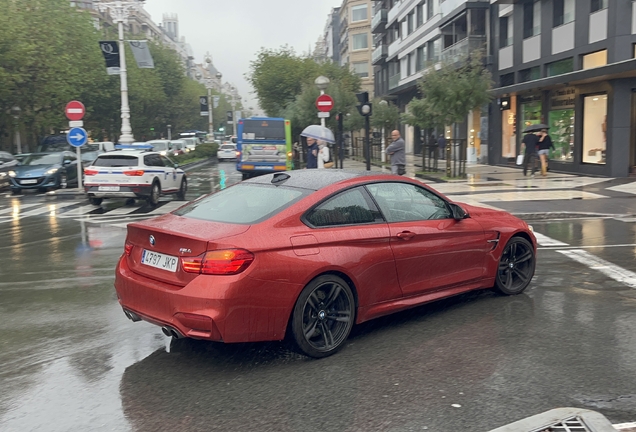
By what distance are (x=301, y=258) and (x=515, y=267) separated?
10.0 feet

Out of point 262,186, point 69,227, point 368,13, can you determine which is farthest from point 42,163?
point 368,13

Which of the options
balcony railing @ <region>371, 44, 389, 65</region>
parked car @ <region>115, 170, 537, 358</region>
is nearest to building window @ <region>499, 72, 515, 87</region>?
parked car @ <region>115, 170, 537, 358</region>

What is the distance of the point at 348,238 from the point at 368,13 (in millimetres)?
76175

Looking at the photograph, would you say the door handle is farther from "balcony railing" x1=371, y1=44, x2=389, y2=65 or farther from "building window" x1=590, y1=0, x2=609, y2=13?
"balcony railing" x1=371, y1=44, x2=389, y2=65

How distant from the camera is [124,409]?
13.7ft

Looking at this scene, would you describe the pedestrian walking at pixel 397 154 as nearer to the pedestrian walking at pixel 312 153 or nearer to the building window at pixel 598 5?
the pedestrian walking at pixel 312 153

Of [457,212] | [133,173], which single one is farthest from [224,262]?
[133,173]

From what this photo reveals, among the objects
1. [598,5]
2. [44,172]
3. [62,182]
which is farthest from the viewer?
[62,182]

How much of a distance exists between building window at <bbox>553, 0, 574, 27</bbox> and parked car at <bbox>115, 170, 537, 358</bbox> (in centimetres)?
2146

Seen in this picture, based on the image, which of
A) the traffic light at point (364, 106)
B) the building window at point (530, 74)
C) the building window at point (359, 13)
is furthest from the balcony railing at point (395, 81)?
the traffic light at point (364, 106)

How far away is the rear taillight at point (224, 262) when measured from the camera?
4.61 meters

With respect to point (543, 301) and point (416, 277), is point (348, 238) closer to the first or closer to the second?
point (416, 277)

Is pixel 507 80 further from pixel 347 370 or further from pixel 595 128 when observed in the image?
pixel 347 370

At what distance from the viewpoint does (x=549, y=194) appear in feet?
58.0
